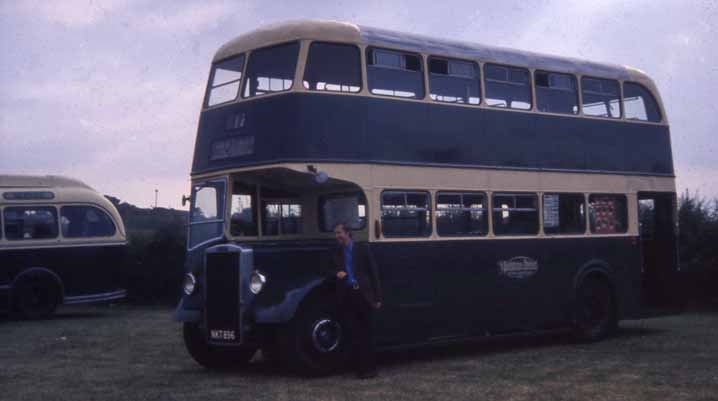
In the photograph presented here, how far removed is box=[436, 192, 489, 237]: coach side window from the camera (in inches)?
555

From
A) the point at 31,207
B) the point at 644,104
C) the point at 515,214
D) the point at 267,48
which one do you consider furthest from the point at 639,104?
the point at 31,207

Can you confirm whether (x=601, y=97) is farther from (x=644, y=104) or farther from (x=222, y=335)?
(x=222, y=335)

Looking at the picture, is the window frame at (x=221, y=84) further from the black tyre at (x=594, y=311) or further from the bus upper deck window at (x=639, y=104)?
the bus upper deck window at (x=639, y=104)

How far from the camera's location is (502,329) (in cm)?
1501

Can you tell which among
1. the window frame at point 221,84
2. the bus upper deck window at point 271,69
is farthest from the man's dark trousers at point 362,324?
the window frame at point 221,84

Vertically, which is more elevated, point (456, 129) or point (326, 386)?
point (456, 129)

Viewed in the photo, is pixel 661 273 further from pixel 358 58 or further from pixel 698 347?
pixel 358 58

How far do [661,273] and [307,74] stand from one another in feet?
26.3

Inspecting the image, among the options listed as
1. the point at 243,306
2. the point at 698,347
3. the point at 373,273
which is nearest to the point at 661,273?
the point at 698,347

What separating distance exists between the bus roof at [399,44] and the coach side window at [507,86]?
13cm

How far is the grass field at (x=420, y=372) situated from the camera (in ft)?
Answer: 35.5

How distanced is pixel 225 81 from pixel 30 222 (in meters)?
10.5

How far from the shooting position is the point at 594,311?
54.0 ft

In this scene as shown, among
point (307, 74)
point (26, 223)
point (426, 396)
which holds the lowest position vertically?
point (426, 396)
